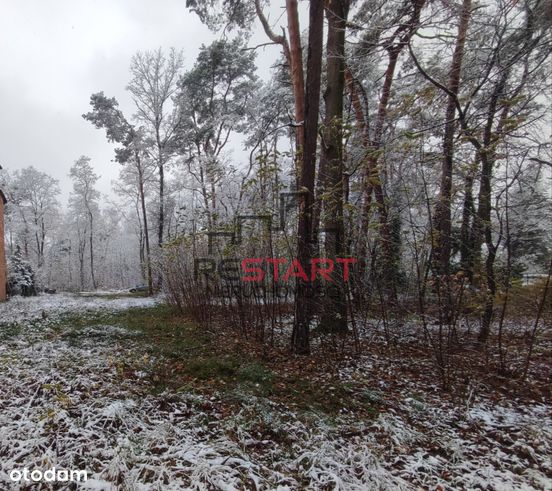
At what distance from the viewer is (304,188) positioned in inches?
125

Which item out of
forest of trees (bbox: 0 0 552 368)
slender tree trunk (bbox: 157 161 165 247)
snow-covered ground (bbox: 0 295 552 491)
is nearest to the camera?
snow-covered ground (bbox: 0 295 552 491)

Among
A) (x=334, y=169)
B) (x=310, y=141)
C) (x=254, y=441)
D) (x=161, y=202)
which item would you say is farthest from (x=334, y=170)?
(x=161, y=202)

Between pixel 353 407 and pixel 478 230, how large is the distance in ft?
8.06

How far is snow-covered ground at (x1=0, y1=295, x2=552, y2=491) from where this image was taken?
1644mm

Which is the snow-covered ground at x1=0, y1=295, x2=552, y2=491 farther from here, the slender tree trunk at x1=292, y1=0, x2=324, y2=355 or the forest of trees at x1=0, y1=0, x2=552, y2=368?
the slender tree trunk at x1=292, y1=0, x2=324, y2=355

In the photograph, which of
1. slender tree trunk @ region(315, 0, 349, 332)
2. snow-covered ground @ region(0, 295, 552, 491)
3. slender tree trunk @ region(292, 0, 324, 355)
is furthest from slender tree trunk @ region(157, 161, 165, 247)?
slender tree trunk @ region(292, 0, 324, 355)

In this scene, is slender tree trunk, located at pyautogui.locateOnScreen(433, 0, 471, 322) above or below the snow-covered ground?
above

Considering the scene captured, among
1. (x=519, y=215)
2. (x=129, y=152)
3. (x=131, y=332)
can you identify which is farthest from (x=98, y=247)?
(x=519, y=215)

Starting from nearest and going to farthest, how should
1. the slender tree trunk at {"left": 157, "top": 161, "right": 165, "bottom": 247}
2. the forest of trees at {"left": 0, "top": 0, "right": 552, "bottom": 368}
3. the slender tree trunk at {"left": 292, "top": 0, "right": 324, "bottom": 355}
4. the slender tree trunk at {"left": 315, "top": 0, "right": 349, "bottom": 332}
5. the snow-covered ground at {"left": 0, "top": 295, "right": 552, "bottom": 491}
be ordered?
the snow-covered ground at {"left": 0, "top": 295, "right": 552, "bottom": 491}
the forest of trees at {"left": 0, "top": 0, "right": 552, "bottom": 368}
the slender tree trunk at {"left": 292, "top": 0, "right": 324, "bottom": 355}
the slender tree trunk at {"left": 315, "top": 0, "right": 349, "bottom": 332}
the slender tree trunk at {"left": 157, "top": 161, "right": 165, "bottom": 247}

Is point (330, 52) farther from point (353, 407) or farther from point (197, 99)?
point (197, 99)

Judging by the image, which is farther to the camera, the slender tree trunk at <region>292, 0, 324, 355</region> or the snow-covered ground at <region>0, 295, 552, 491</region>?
the slender tree trunk at <region>292, 0, 324, 355</region>

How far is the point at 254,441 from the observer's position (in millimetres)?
1979

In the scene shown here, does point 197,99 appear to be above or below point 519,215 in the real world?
above

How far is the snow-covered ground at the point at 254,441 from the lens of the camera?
1644mm
